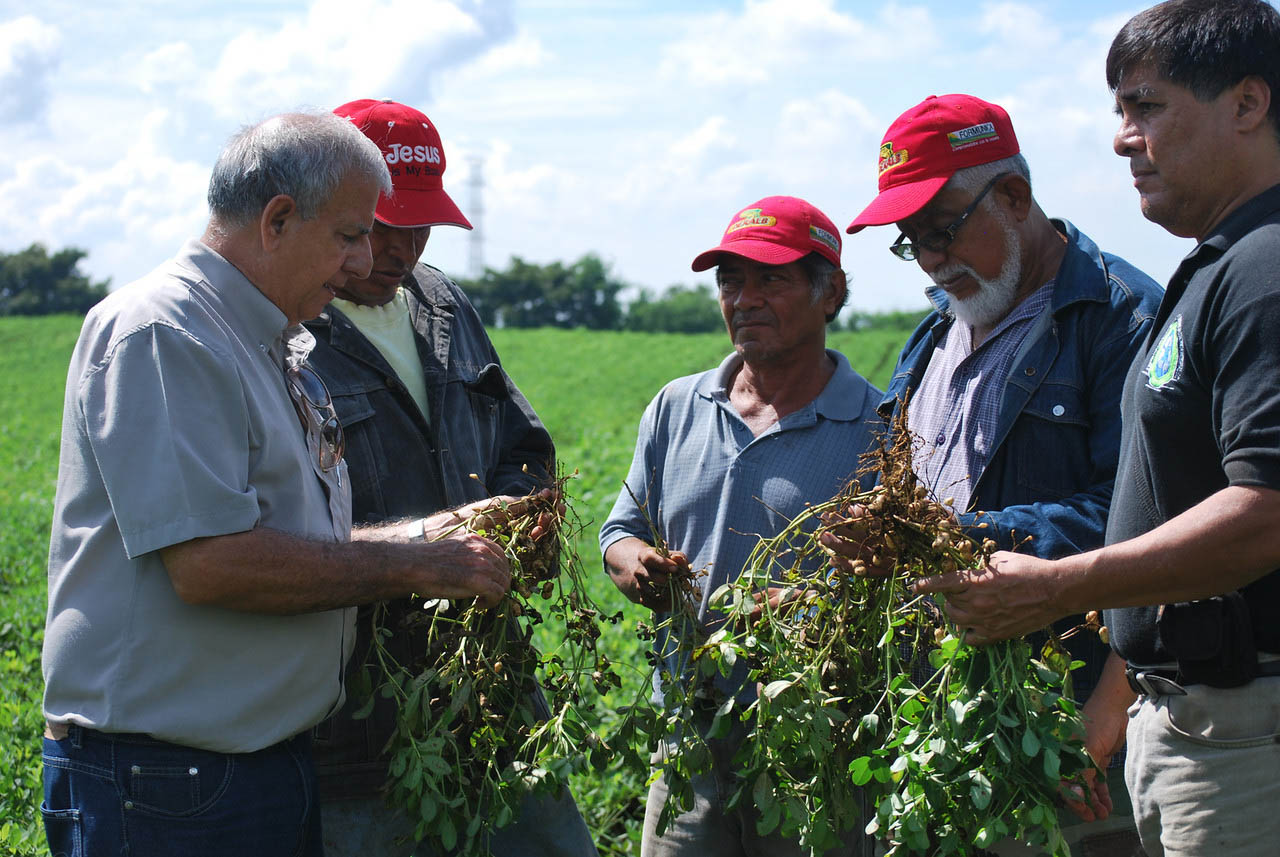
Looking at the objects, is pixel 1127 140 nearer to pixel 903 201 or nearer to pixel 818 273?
pixel 903 201

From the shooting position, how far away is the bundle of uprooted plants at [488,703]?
2578mm

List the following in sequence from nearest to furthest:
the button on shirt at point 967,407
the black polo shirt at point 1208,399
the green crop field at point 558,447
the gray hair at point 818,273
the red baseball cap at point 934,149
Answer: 1. the black polo shirt at point 1208,399
2. the button on shirt at point 967,407
3. the red baseball cap at point 934,149
4. the gray hair at point 818,273
5. the green crop field at point 558,447

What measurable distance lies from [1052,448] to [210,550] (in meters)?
1.86

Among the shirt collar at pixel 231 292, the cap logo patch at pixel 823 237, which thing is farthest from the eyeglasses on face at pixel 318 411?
the cap logo patch at pixel 823 237

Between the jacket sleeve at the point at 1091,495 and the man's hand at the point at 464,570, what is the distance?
3.42ft

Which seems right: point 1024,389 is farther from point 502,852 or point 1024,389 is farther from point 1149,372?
point 502,852

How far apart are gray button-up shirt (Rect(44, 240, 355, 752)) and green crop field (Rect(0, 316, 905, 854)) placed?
0.78 m

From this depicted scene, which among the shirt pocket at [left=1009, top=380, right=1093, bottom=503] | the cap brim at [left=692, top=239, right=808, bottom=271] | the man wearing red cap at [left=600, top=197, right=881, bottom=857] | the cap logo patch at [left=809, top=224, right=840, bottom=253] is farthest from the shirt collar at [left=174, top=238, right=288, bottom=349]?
the shirt pocket at [left=1009, top=380, right=1093, bottom=503]

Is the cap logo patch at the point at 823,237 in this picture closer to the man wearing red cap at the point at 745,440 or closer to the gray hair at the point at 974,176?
the man wearing red cap at the point at 745,440

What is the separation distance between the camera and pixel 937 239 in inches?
Result: 116

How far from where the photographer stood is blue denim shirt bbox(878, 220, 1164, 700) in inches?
104

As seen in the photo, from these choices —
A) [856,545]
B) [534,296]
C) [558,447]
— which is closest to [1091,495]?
[856,545]

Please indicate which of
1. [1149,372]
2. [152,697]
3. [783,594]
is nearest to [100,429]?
[152,697]

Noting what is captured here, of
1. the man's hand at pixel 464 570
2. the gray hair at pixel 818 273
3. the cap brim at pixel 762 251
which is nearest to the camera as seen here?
the man's hand at pixel 464 570
